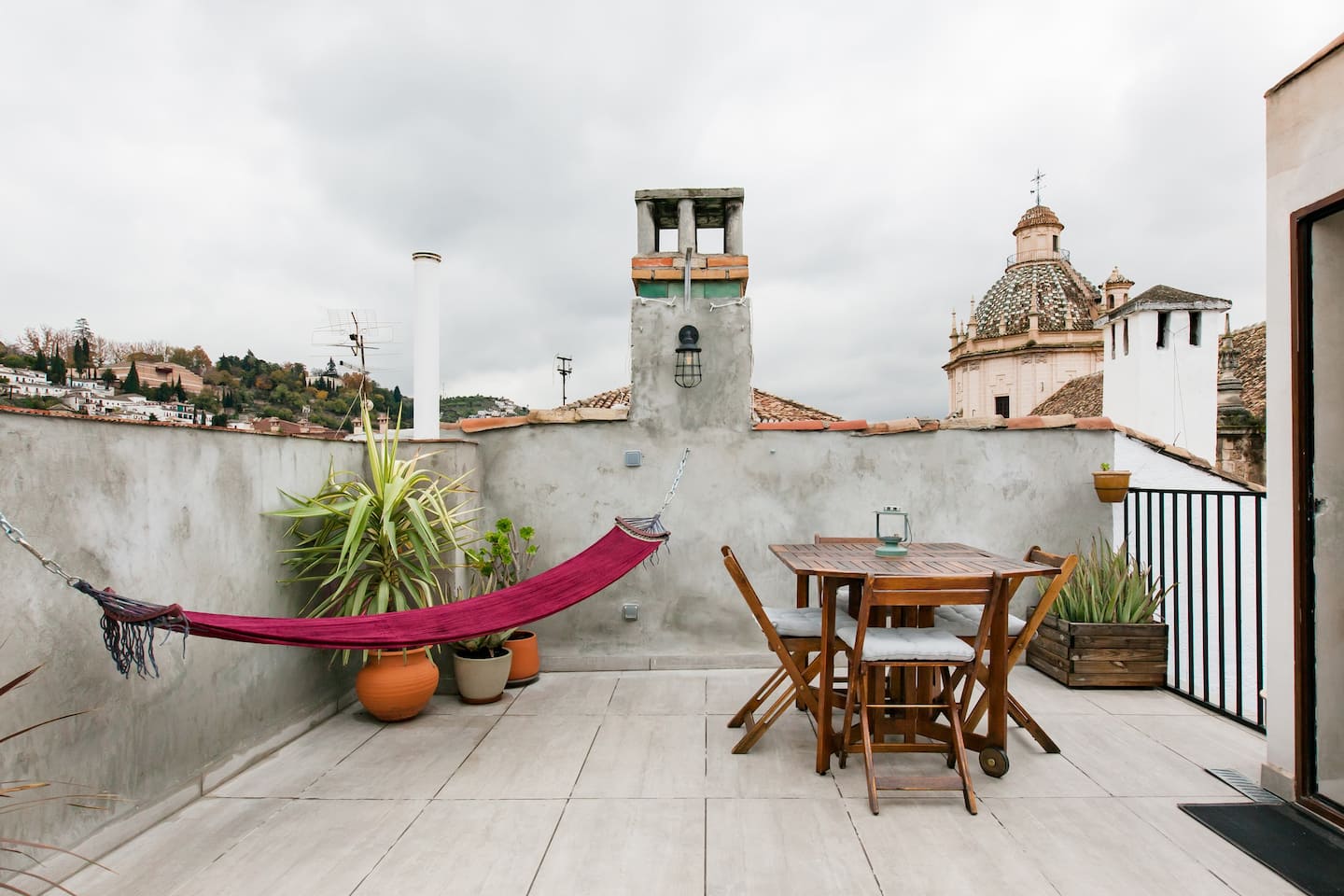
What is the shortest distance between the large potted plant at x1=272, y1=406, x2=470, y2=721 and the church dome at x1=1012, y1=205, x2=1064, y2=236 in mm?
43667

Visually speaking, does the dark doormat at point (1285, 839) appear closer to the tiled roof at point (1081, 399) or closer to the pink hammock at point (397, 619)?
the pink hammock at point (397, 619)

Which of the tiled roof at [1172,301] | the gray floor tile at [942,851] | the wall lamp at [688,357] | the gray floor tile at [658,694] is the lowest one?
the gray floor tile at [658,694]

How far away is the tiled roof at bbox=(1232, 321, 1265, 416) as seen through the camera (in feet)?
47.7

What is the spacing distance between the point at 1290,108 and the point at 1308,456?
112 centimetres

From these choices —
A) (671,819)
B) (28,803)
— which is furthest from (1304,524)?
(28,803)

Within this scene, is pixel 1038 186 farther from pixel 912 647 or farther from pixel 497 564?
pixel 912 647

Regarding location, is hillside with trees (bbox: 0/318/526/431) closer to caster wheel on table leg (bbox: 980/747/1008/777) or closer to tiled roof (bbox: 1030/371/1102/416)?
caster wheel on table leg (bbox: 980/747/1008/777)

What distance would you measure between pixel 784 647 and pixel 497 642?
1.61 meters

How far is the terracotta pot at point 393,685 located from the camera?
117 inches

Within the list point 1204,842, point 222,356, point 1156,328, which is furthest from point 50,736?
point 1156,328

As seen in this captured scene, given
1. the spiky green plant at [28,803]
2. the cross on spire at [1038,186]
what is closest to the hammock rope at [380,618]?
the spiky green plant at [28,803]

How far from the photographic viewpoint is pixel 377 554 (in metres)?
Answer: 3.08

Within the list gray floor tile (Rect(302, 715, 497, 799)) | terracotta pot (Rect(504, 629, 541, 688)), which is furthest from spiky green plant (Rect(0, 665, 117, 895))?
terracotta pot (Rect(504, 629, 541, 688))

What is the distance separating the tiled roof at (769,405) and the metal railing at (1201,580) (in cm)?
306
